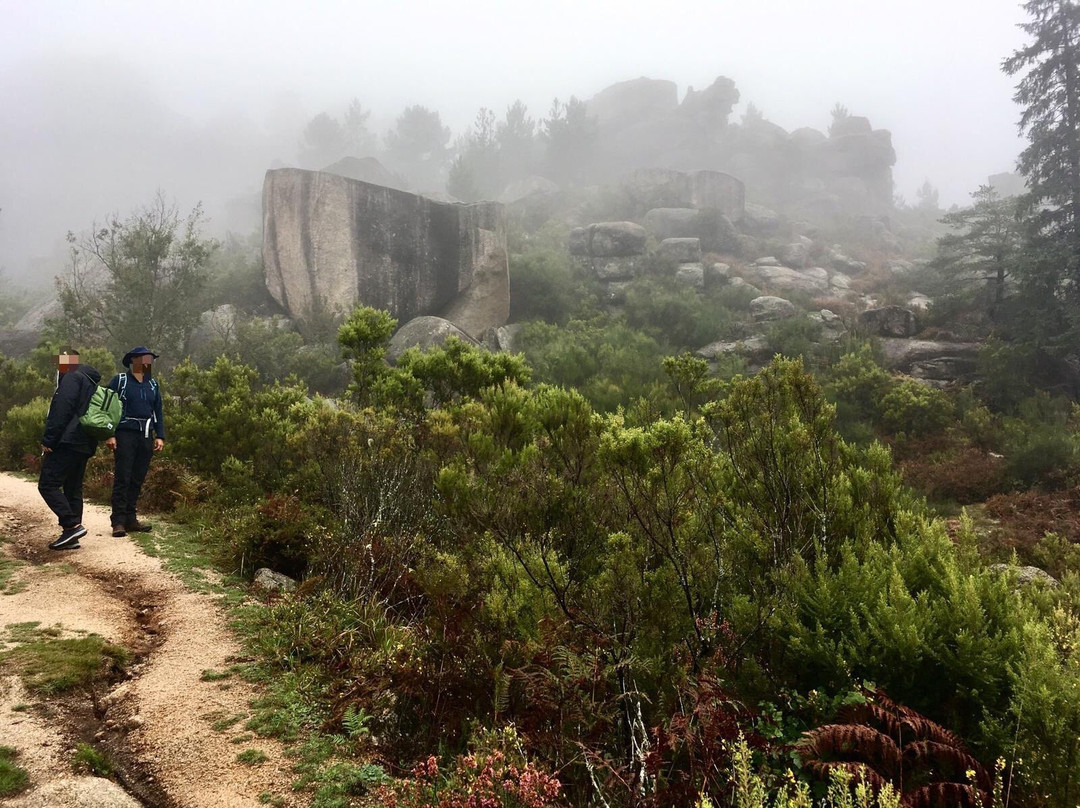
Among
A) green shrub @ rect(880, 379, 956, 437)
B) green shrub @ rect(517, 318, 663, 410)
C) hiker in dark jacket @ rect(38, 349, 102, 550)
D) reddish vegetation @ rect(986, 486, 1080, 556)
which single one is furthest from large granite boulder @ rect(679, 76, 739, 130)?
hiker in dark jacket @ rect(38, 349, 102, 550)

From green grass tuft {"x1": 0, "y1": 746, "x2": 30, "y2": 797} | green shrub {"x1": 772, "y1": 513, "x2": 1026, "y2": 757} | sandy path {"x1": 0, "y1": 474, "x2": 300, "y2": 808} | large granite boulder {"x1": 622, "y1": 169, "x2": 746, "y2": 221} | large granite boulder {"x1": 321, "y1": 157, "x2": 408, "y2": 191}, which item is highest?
large granite boulder {"x1": 321, "y1": 157, "x2": 408, "y2": 191}

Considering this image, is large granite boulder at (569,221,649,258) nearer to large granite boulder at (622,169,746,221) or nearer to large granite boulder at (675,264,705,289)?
large granite boulder at (675,264,705,289)

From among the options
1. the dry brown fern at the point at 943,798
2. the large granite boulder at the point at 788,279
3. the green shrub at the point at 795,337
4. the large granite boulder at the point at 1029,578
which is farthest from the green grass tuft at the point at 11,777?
the large granite boulder at the point at 788,279

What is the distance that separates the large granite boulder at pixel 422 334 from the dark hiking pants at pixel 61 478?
15.2 meters

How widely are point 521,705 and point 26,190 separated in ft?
309

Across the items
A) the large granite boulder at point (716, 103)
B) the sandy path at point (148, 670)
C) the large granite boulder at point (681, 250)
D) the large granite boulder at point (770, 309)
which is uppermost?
the large granite boulder at point (716, 103)

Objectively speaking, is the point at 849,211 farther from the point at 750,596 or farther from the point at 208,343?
the point at 750,596

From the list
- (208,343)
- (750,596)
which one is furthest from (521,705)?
(208,343)

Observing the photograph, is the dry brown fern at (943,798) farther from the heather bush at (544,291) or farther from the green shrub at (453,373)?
the heather bush at (544,291)

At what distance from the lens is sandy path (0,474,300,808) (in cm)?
256

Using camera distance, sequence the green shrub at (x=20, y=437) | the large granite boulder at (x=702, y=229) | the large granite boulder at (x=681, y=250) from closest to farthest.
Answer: the green shrub at (x=20, y=437), the large granite boulder at (x=681, y=250), the large granite boulder at (x=702, y=229)

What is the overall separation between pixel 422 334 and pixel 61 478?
16.5 m

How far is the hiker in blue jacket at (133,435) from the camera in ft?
20.1

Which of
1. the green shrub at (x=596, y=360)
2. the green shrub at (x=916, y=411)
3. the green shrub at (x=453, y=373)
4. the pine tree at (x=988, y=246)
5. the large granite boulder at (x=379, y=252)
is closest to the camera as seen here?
the green shrub at (x=453, y=373)
